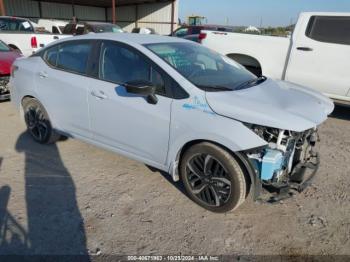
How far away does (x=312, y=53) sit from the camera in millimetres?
5938

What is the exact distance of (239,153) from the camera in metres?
2.78

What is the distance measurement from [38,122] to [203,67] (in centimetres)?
255

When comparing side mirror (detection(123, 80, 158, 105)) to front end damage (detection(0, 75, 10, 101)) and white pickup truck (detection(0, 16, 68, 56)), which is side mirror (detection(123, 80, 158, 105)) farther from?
white pickup truck (detection(0, 16, 68, 56))

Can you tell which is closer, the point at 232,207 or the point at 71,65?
the point at 232,207

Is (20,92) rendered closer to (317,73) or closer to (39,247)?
(39,247)

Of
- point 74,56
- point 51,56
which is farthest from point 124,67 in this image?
point 51,56

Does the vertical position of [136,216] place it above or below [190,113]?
below

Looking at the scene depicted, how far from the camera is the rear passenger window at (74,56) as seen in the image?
3777 millimetres

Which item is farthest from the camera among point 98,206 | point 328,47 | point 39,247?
point 328,47

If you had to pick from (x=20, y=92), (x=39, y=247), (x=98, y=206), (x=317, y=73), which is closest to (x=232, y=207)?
(x=98, y=206)

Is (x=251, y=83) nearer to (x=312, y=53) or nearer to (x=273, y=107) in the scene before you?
(x=273, y=107)

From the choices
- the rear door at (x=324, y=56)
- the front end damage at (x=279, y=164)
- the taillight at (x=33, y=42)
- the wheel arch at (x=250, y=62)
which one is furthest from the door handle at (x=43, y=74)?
the taillight at (x=33, y=42)

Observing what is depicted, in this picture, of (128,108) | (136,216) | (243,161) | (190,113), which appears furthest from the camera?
(128,108)

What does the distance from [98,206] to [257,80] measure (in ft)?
7.51
